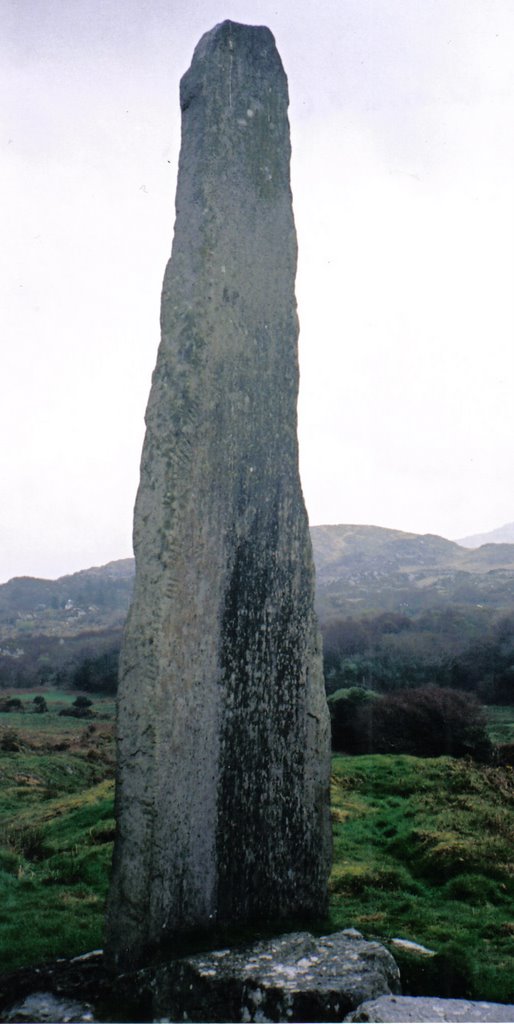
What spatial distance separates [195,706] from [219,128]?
465 centimetres

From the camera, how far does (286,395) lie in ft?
21.6

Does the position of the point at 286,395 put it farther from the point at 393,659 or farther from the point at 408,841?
the point at 393,659

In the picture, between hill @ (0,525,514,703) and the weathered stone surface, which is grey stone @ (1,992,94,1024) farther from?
hill @ (0,525,514,703)

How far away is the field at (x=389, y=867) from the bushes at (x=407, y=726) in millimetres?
4695

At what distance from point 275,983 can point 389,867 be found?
5253 mm

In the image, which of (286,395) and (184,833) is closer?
(184,833)

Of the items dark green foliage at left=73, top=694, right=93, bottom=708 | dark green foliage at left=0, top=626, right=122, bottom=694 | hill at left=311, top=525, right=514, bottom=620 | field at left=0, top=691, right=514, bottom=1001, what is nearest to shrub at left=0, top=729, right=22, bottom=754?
field at left=0, top=691, right=514, bottom=1001

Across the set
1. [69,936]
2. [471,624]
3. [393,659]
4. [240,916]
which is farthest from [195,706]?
[471,624]

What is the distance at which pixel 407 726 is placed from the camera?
77.6 ft

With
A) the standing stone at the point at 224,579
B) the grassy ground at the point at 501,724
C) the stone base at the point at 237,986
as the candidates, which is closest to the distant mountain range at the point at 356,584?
the grassy ground at the point at 501,724

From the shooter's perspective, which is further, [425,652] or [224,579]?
[425,652]

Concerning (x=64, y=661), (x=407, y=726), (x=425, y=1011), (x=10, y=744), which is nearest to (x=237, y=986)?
(x=425, y=1011)

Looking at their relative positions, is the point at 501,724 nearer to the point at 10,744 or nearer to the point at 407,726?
the point at 407,726

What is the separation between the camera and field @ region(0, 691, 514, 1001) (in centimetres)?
618
